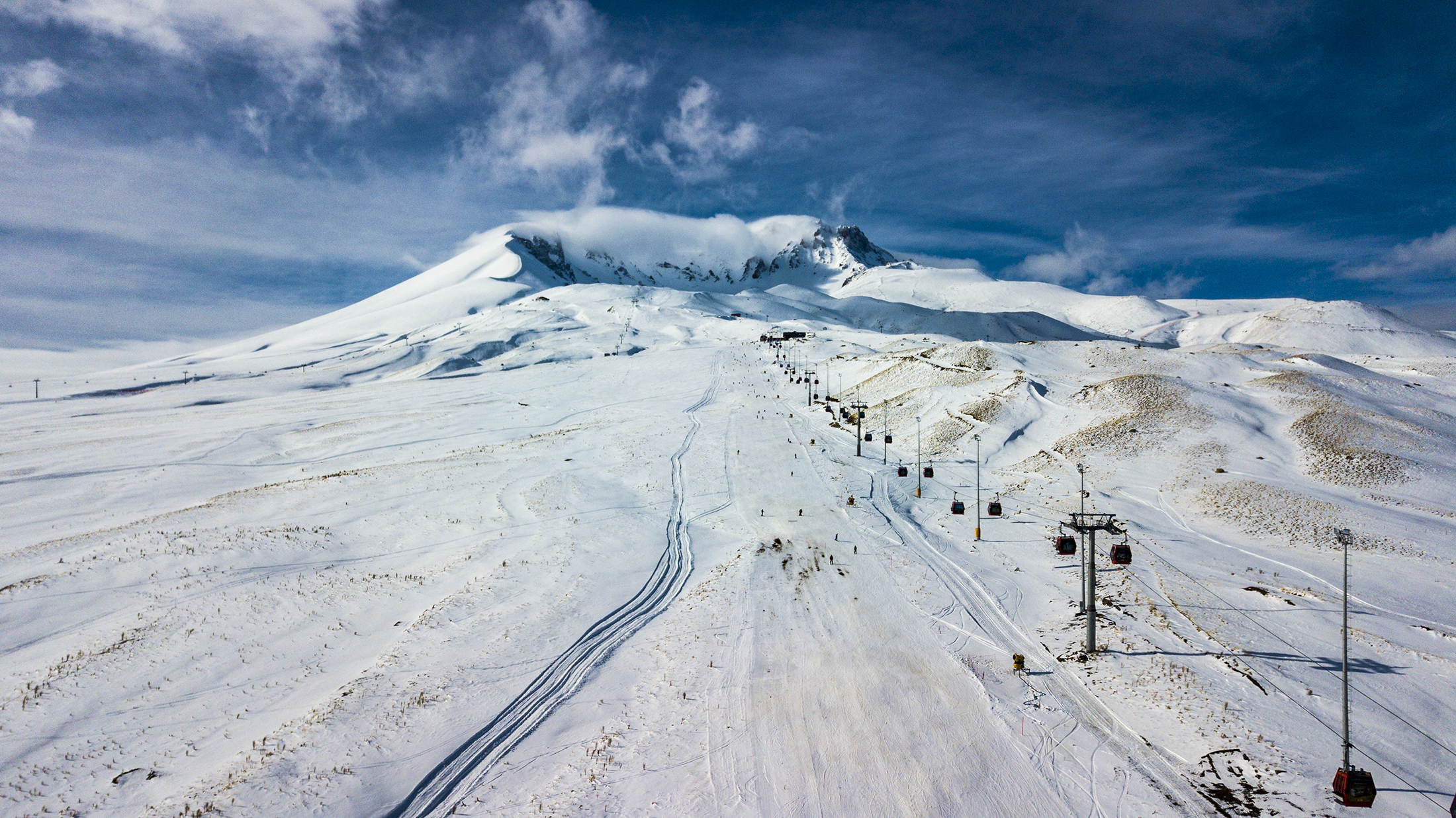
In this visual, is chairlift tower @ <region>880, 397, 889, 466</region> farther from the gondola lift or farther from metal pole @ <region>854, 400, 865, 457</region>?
the gondola lift

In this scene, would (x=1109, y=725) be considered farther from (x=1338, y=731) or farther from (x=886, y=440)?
(x=886, y=440)

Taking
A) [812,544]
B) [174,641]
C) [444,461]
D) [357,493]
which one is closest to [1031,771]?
[812,544]

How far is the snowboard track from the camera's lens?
17.6 meters

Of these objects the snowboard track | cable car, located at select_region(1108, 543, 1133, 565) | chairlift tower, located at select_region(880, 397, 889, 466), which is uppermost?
chairlift tower, located at select_region(880, 397, 889, 466)

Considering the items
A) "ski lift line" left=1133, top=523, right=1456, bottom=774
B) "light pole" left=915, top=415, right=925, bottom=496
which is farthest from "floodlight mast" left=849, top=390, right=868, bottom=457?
"ski lift line" left=1133, top=523, right=1456, bottom=774

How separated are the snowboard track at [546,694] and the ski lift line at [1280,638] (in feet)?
80.7

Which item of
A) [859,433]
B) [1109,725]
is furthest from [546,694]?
[859,433]

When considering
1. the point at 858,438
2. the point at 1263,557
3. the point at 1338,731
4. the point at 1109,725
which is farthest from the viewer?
the point at 858,438

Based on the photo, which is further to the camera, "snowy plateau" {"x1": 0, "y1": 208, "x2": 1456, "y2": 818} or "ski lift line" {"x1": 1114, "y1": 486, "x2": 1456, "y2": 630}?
"ski lift line" {"x1": 1114, "y1": 486, "x2": 1456, "y2": 630}

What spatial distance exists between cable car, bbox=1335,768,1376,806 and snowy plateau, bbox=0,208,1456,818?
603 mm

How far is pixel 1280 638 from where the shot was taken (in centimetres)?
2509

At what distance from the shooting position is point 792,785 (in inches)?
701

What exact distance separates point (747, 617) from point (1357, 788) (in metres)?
19.8

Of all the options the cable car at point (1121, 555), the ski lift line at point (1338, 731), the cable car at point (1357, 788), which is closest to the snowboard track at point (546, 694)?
the cable car at point (1121, 555)
